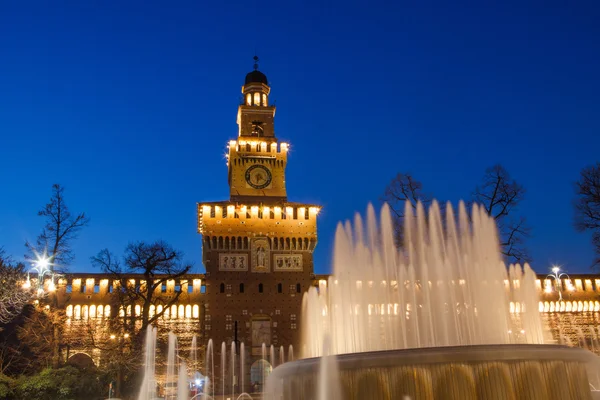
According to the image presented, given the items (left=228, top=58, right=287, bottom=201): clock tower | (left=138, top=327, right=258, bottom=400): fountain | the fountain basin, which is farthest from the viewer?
(left=228, top=58, right=287, bottom=201): clock tower

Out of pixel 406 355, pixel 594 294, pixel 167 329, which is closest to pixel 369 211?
pixel 406 355

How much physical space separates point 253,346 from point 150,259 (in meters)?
9.51

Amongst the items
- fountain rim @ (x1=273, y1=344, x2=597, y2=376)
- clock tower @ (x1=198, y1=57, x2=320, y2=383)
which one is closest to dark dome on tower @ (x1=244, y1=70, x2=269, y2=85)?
clock tower @ (x1=198, y1=57, x2=320, y2=383)

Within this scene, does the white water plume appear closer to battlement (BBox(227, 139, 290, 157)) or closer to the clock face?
the clock face

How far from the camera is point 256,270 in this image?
4044 centimetres

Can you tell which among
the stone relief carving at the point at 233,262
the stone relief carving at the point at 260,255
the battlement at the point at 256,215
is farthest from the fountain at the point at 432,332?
the stone relief carving at the point at 233,262

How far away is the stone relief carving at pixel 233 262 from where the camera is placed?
40250 mm

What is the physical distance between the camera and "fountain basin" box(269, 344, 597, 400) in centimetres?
1194

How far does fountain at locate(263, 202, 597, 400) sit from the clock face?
16.6m

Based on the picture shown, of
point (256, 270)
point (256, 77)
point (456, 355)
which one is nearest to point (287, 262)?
point (256, 270)

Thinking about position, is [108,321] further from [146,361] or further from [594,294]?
[594,294]

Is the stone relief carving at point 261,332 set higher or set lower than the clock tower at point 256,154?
lower

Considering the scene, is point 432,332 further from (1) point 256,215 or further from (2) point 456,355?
(1) point 256,215

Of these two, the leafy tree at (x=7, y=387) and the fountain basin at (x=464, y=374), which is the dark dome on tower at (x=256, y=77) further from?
the fountain basin at (x=464, y=374)
